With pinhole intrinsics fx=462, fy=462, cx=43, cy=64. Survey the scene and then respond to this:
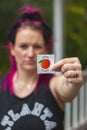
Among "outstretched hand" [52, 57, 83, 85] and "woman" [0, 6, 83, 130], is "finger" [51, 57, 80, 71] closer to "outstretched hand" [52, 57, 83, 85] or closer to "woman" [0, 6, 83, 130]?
"outstretched hand" [52, 57, 83, 85]

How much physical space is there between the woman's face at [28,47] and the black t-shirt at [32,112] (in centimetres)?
18

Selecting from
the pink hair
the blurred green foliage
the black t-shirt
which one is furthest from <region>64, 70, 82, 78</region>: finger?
the blurred green foliage

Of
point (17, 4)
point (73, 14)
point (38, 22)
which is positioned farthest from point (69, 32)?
point (38, 22)

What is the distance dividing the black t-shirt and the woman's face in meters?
0.18

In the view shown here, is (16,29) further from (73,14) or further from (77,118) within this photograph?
(73,14)

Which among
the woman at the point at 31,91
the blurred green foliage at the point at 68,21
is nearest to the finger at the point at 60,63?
the woman at the point at 31,91

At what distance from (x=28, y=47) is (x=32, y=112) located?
0.39 m

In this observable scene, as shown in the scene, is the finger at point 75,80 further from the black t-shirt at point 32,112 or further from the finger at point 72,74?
the black t-shirt at point 32,112

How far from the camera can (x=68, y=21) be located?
9055 millimetres

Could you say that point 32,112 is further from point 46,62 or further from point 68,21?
point 68,21

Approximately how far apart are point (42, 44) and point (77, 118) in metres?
3.53

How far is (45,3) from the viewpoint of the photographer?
28.7 ft

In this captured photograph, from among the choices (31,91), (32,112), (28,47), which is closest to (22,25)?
(28,47)

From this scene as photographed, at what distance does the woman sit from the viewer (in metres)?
2.61
